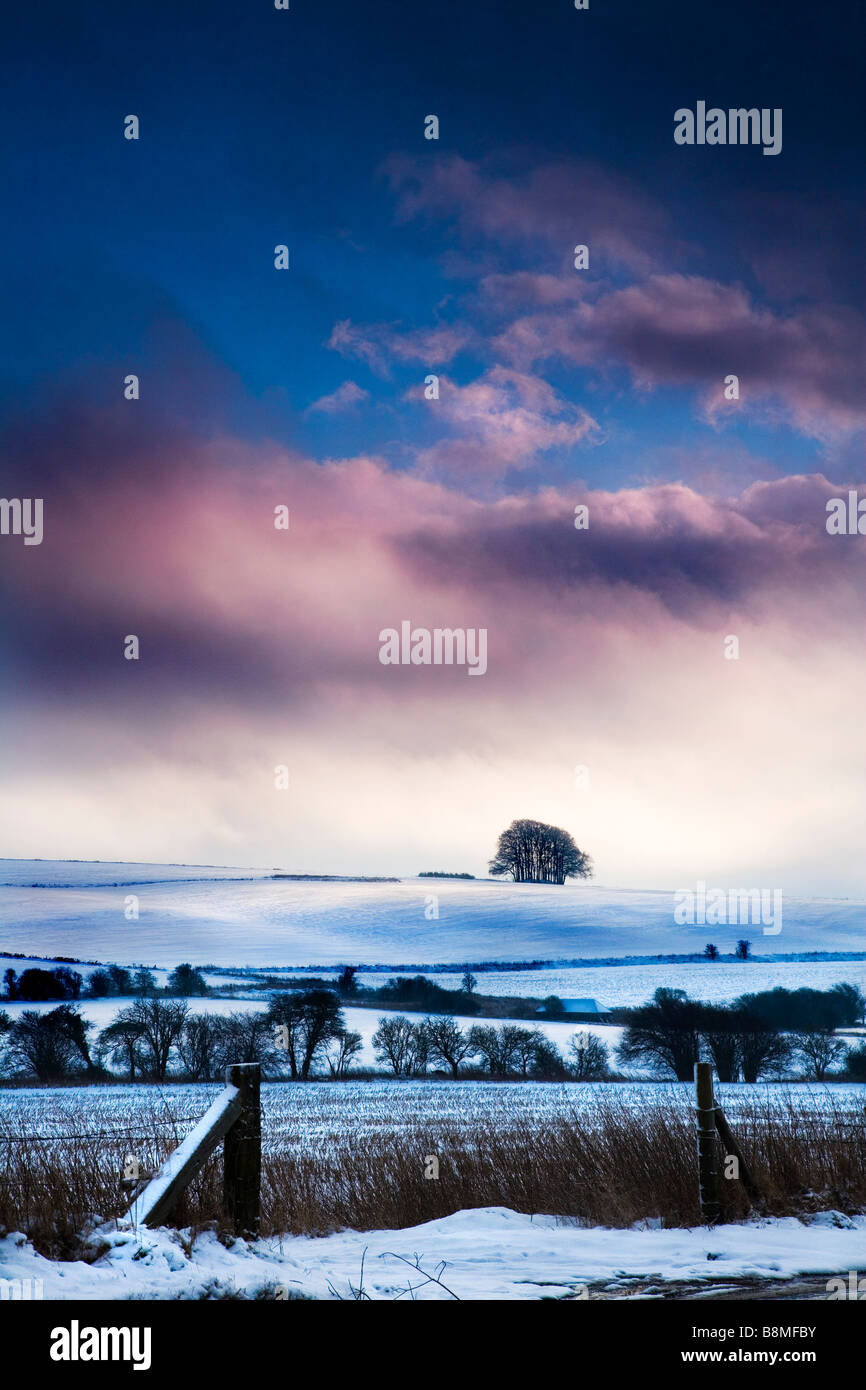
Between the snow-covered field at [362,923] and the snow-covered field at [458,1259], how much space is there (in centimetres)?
5464

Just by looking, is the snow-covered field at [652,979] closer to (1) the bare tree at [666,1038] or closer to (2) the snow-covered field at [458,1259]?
(1) the bare tree at [666,1038]

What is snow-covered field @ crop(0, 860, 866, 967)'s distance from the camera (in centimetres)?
7138

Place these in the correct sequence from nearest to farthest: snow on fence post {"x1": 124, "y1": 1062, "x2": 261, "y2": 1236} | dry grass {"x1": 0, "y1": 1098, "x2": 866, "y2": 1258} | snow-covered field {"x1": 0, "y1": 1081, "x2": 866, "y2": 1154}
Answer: snow on fence post {"x1": 124, "y1": 1062, "x2": 261, "y2": 1236}, dry grass {"x1": 0, "y1": 1098, "x2": 866, "y2": 1258}, snow-covered field {"x1": 0, "y1": 1081, "x2": 866, "y2": 1154}

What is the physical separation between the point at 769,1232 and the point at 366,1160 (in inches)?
288

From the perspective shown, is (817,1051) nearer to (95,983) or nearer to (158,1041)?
(158,1041)

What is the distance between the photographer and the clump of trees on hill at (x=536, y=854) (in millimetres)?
93938

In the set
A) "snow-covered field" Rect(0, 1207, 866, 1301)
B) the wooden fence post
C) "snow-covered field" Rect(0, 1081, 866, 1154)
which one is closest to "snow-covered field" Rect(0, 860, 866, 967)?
"snow-covered field" Rect(0, 1081, 866, 1154)

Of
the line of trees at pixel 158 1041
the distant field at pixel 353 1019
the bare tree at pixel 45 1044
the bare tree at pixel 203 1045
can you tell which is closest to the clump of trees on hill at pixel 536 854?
the distant field at pixel 353 1019

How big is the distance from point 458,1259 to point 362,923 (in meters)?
69.9

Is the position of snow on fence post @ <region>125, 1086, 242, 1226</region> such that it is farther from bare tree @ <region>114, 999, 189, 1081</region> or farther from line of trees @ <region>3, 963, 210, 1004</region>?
line of trees @ <region>3, 963, 210, 1004</region>

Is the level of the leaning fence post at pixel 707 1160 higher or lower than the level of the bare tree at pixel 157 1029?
higher

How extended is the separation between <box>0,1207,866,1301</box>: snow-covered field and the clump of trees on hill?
81271 millimetres
